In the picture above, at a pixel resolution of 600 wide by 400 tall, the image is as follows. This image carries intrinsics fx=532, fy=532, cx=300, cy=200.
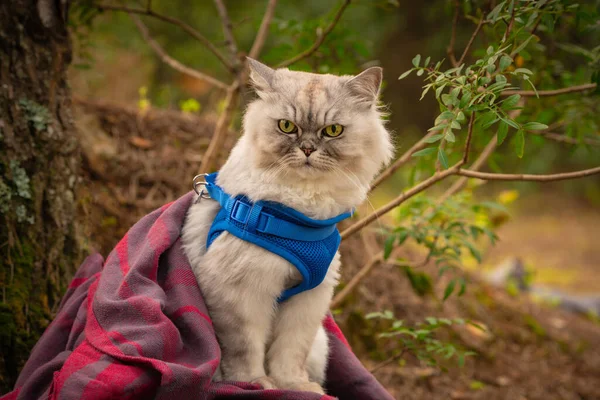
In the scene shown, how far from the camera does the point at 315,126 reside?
6.72 feet

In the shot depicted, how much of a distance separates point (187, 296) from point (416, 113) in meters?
9.56

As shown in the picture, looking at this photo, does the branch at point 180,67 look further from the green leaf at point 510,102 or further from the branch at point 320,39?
the green leaf at point 510,102

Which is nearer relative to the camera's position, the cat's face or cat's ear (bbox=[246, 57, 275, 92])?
the cat's face

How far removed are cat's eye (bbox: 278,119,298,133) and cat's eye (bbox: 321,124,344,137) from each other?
0.11 metres

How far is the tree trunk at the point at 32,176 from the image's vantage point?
7.56 feet

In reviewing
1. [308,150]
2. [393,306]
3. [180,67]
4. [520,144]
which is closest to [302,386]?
[308,150]

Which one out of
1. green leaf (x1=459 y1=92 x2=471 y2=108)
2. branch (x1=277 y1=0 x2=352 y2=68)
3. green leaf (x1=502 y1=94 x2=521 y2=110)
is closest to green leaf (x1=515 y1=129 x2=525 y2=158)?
green leaf (x1=502 y1=94 x2=521 y2=110)

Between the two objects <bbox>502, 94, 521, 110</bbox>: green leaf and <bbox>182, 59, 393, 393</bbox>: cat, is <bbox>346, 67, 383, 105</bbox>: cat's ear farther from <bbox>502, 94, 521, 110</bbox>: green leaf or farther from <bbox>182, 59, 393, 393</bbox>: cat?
<bbox>502, 94, 521, 110</bbox>: green leaf

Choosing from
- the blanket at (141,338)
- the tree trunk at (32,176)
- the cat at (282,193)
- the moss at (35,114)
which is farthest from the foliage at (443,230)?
the moss at (35,114)

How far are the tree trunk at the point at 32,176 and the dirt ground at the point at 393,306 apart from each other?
1.02 ft

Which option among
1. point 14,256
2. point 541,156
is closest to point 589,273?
point 541,156

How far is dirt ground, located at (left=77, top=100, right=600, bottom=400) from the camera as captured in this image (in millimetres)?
3410

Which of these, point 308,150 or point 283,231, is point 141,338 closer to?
point 283,231

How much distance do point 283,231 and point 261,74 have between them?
65 centimetres
